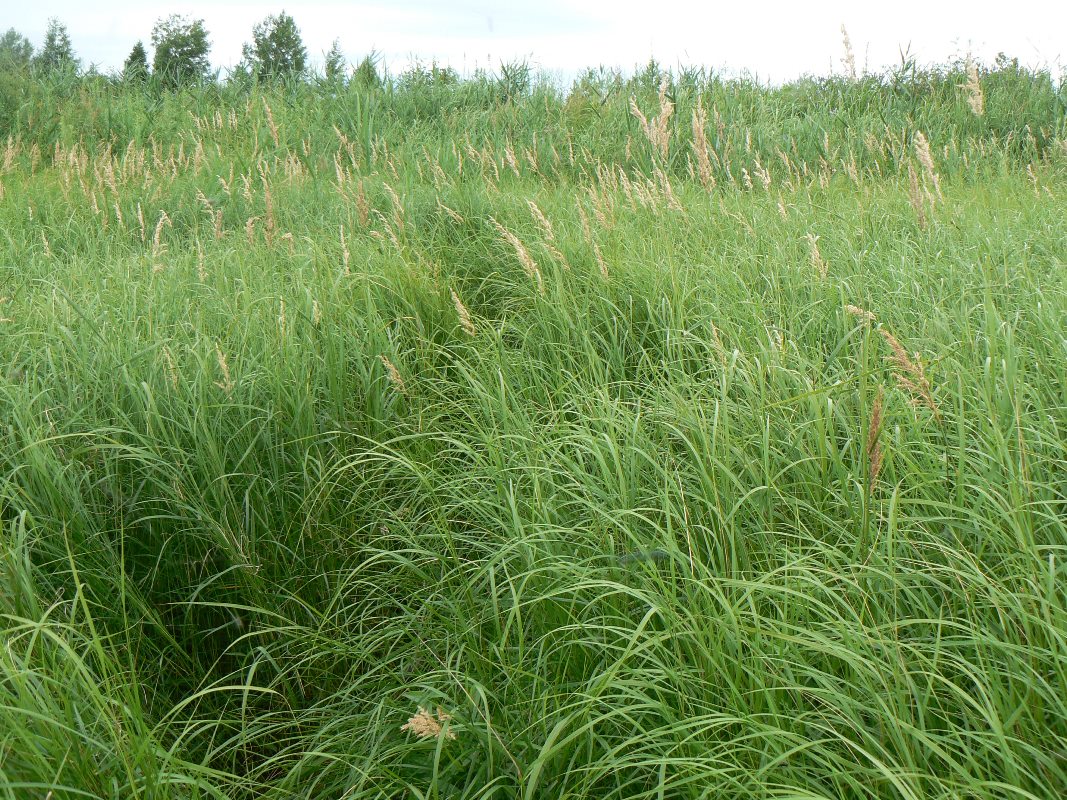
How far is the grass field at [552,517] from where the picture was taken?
1329 mm

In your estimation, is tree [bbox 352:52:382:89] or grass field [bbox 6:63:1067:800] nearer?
grass field [bbox 6:63:1067:800]

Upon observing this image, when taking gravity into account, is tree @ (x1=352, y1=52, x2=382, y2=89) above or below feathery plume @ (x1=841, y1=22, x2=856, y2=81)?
above

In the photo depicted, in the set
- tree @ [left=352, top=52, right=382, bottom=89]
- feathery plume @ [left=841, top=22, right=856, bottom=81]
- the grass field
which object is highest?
tree @ [left=352, top=52, right=382, bottom=89]

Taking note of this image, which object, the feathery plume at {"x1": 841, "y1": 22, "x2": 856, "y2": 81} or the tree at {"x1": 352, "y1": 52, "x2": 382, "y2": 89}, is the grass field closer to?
the feathery plume at {"x1": 841, "y1": 22, "x2": 856, "y2": 81}

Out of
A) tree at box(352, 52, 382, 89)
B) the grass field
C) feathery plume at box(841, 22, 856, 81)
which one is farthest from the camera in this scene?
tree at box(352, 52, 382, 89)

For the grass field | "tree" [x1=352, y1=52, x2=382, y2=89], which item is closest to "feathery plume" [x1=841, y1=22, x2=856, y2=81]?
the grass field

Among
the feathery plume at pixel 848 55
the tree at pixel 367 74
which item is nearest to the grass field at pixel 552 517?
the feathery plume at pixel 848 55

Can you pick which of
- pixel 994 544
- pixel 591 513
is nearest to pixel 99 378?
pixel 591 513

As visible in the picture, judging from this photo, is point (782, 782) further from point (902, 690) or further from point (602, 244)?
point (602, 244)

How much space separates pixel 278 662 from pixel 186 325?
1268mm

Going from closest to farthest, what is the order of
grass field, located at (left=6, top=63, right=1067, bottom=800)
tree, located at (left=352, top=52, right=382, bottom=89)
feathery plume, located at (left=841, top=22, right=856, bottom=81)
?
grass field, located at (left=6, top=63, right=1067, bottom=800) → feathery plume, located at (left=841, top=22, right=856, bottom=81) → tree, located at (left=352, top=52, right=382, bottom=89)

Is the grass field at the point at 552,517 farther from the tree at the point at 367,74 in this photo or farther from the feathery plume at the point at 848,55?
the tree at the point at 367,74

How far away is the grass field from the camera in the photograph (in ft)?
4.36

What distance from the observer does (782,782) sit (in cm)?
→ 127
